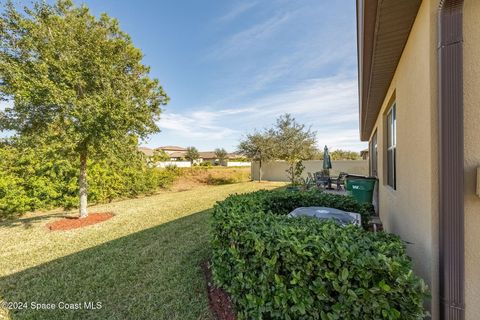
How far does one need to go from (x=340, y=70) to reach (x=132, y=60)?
6808mm

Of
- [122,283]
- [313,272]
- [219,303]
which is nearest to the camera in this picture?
[313,272]

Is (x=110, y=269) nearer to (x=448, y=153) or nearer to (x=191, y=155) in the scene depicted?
(x=448, y=153)

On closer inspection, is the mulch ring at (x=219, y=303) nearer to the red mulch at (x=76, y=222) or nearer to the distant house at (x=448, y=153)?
the distant house at (x=448, y=153)

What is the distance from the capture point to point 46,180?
8672 millimetres

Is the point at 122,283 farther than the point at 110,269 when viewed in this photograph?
No

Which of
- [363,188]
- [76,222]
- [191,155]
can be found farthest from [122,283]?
[191,155]

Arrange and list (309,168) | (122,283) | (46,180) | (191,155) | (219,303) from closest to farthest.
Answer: (219,303)
(122,283)
(46,180)
(309,168)
(191,155)

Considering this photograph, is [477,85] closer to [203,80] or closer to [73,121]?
[73,121]

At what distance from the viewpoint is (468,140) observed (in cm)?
165

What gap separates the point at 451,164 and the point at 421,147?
1.56 ft

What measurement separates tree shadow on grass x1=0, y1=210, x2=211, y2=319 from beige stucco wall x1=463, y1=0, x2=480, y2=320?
2.42 meters

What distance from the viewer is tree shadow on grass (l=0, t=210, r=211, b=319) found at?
2.79m

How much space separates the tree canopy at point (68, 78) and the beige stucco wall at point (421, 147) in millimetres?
6209

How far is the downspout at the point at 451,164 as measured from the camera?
5.18 ft
